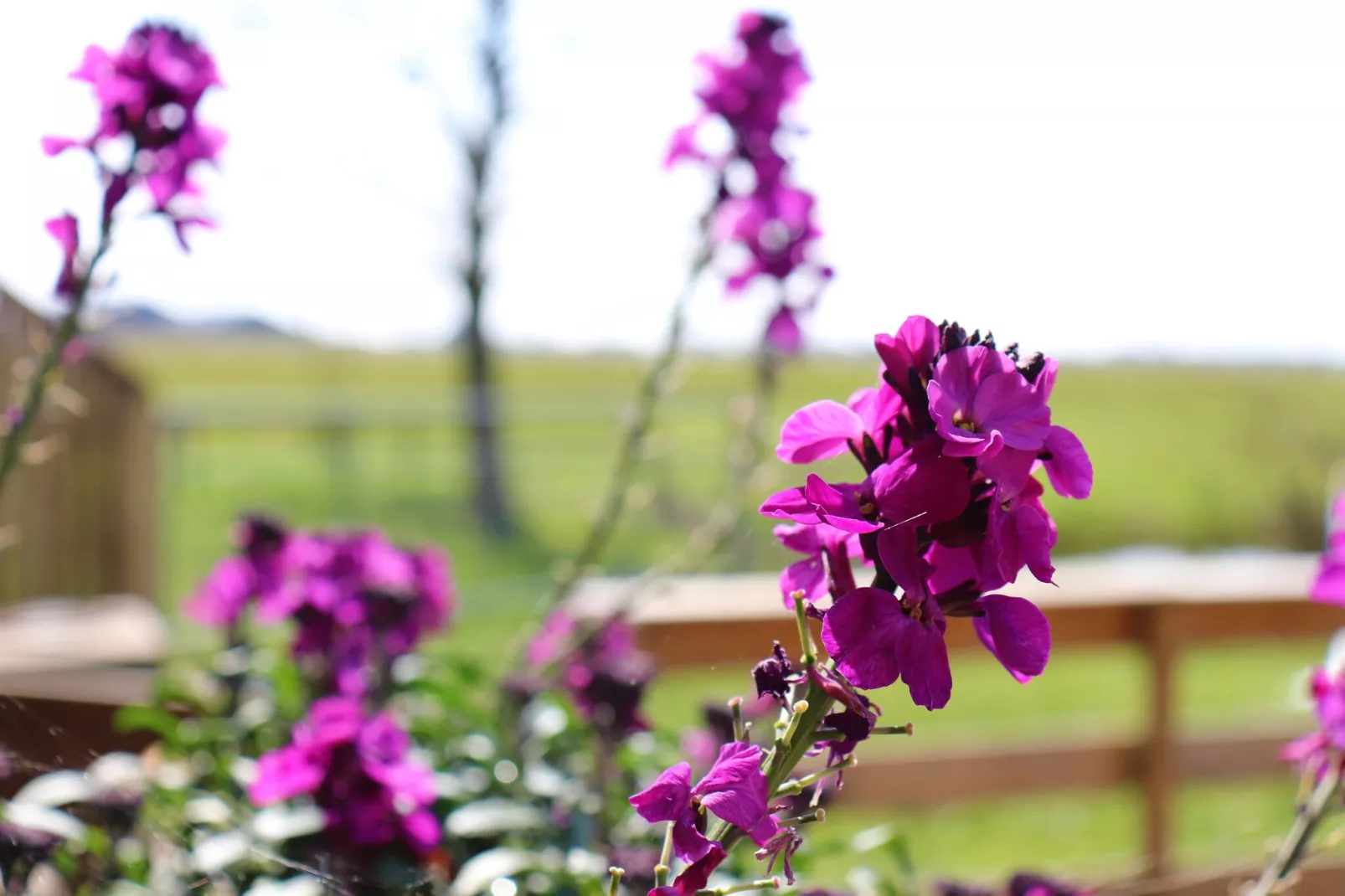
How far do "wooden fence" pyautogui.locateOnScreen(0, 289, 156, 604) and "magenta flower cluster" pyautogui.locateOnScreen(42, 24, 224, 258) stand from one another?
2912mm

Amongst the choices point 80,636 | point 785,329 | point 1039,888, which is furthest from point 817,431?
point 80,636

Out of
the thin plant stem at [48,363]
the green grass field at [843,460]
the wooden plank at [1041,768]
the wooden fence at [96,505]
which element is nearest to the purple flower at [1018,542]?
the green grass field at [843,460]

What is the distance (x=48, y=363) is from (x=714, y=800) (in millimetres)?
614

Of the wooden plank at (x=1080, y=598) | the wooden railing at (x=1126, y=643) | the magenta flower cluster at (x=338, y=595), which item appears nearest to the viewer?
the magenta flower cluster at (x=338, y=595)

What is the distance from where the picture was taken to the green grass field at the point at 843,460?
3.60 metres

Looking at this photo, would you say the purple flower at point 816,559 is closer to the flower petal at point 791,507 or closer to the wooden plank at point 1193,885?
the flower petal at point 791,507

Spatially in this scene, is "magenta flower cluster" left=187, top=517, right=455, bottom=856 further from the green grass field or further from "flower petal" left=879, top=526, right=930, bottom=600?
"flower petal" left=879, top=526, right=930, bottom=600

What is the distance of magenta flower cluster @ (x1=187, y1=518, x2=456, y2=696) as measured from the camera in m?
1.21

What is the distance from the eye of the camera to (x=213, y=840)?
86 centimetres

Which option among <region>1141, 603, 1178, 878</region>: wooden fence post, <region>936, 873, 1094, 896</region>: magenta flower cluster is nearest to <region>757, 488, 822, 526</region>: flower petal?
<region>936, 873, 1094, 896</region>: magenta flower cluster

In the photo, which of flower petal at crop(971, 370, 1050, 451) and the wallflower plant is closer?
flower petal at crop(971, 370, 1050, 451)

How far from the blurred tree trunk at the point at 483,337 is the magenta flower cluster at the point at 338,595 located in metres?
3.04

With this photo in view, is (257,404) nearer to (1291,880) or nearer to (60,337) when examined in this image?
(60,337)

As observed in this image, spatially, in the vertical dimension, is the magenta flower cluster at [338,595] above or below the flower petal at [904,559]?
below
